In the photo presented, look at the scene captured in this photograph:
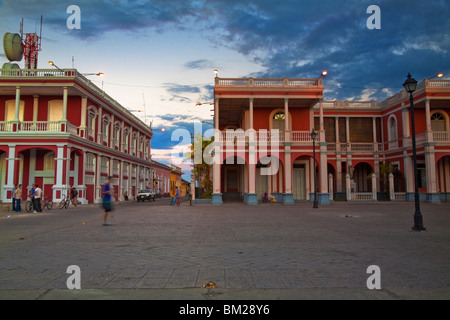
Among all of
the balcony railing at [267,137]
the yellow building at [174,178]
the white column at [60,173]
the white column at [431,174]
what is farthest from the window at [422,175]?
the yellow building at [174,178]

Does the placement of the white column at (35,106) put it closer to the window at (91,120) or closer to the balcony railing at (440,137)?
the window at (91,120)

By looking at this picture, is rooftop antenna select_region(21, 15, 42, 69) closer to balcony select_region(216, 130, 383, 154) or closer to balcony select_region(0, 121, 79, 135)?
balcony select_region(0, 121, 79, 135)

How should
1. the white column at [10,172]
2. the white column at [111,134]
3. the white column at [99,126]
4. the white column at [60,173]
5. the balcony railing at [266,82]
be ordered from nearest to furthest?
the white column at [10,172]
the white column at [60,173]
the balcony railing at [266,82]
the white column at [99,126]
the white column at [111,134]

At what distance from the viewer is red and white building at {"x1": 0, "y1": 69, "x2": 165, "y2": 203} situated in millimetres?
24812

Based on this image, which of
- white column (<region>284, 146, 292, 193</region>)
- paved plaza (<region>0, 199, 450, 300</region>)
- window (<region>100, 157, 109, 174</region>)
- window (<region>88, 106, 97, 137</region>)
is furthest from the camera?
window (<region>100, 157, 109, 174</region>)

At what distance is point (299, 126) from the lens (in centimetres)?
2861

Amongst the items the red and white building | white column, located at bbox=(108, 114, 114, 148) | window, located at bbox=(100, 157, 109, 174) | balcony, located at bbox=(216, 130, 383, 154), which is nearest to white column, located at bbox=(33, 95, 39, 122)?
the red and white building

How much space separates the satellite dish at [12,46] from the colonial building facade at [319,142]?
1964 centimetres

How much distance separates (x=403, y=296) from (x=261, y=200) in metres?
24.0

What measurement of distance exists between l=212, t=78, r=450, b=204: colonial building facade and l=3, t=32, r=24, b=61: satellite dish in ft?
64.4

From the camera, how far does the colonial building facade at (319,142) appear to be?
26.2m

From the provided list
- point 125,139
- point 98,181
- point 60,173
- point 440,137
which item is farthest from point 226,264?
point 125,139
